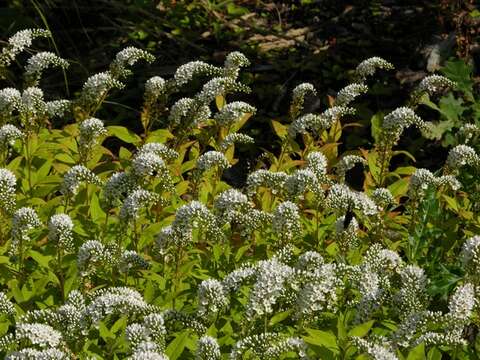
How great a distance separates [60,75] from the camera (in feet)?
32.5

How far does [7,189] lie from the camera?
5.09 m

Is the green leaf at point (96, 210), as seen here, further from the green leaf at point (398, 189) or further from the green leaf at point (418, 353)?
the green leaf at point (418, 353)

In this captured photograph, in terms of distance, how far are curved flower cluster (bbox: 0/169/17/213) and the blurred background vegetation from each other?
306cm

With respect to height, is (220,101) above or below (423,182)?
below

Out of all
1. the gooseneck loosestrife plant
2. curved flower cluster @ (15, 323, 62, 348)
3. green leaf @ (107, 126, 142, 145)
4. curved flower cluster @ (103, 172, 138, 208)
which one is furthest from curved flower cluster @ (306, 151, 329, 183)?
curved flower cluster @ (15, 323, 62, 348)

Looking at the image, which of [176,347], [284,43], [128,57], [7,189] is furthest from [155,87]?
[284,43]

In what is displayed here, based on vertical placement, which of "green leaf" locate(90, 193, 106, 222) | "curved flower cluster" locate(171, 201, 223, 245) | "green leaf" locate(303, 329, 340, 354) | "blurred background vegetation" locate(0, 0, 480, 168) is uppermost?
"curved flower cluster" locate(171, 201, 223, 245)

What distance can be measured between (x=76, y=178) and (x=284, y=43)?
5.21 metres

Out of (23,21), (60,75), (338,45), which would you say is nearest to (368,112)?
(338,45)

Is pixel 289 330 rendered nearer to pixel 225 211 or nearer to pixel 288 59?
pixel 225 211

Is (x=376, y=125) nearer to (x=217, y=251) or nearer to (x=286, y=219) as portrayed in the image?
(x=217, y=251)

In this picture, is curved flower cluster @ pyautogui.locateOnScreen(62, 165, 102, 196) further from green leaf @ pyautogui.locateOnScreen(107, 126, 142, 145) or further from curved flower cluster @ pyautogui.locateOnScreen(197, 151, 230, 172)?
green leaf @ pyautogui.locateOnScreen(107, 126, 142, 145)

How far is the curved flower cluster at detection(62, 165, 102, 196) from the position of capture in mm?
5199

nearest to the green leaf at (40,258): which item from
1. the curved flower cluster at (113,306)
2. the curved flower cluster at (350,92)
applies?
the curved flower cluster at (113,306)
